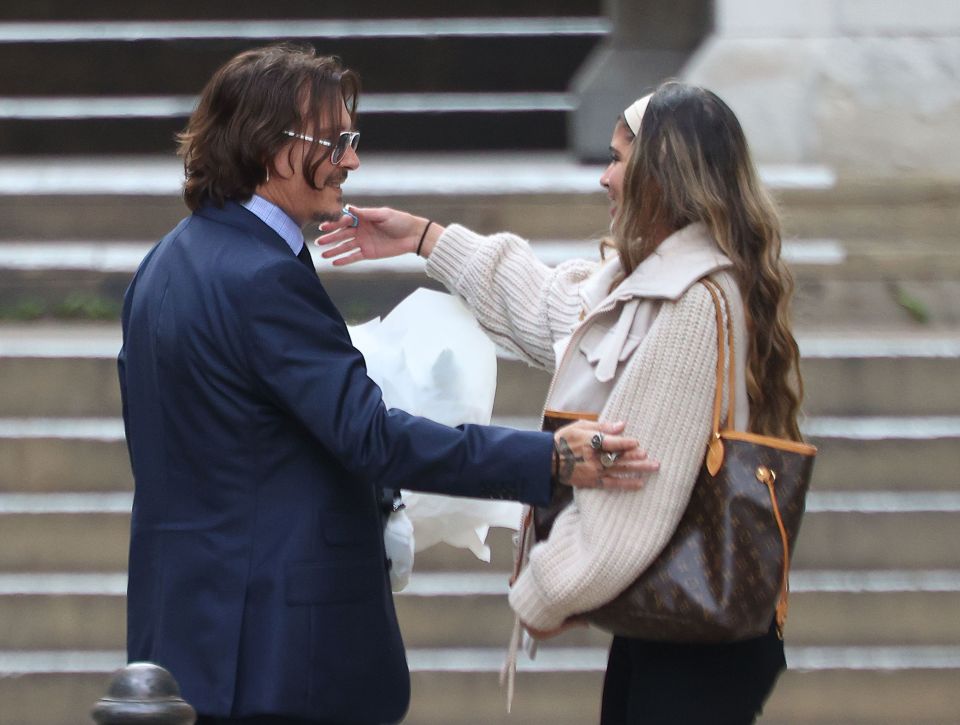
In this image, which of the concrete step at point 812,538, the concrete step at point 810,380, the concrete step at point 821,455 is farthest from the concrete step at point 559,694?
the concrete step at point 810,380

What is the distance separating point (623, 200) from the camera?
2.77 meters

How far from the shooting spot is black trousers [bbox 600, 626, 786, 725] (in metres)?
2.74

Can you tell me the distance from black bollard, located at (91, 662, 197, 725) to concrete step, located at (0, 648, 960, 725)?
288 centimetres

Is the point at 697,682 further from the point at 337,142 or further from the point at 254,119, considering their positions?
the point at 254,119

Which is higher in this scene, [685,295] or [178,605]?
[685,295]

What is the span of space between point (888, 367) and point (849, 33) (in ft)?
5.16

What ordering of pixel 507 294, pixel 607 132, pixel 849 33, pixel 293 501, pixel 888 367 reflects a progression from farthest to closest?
pixel 607 132, pixel 849 33, pixel 888 367, pixel 507 294, pixel 293 501

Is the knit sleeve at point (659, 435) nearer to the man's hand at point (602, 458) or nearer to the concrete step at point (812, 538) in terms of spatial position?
the man's hand at point (602, 458)

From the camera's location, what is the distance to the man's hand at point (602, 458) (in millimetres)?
2611

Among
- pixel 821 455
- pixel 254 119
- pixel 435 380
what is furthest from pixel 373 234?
pixel 821 455

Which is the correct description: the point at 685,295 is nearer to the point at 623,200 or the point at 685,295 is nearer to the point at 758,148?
the point at 623,200

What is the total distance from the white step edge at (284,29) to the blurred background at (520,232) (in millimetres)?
17

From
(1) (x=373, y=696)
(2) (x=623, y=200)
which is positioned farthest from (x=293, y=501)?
(2) (x=623, y=200)

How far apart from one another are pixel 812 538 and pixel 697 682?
2.27m
